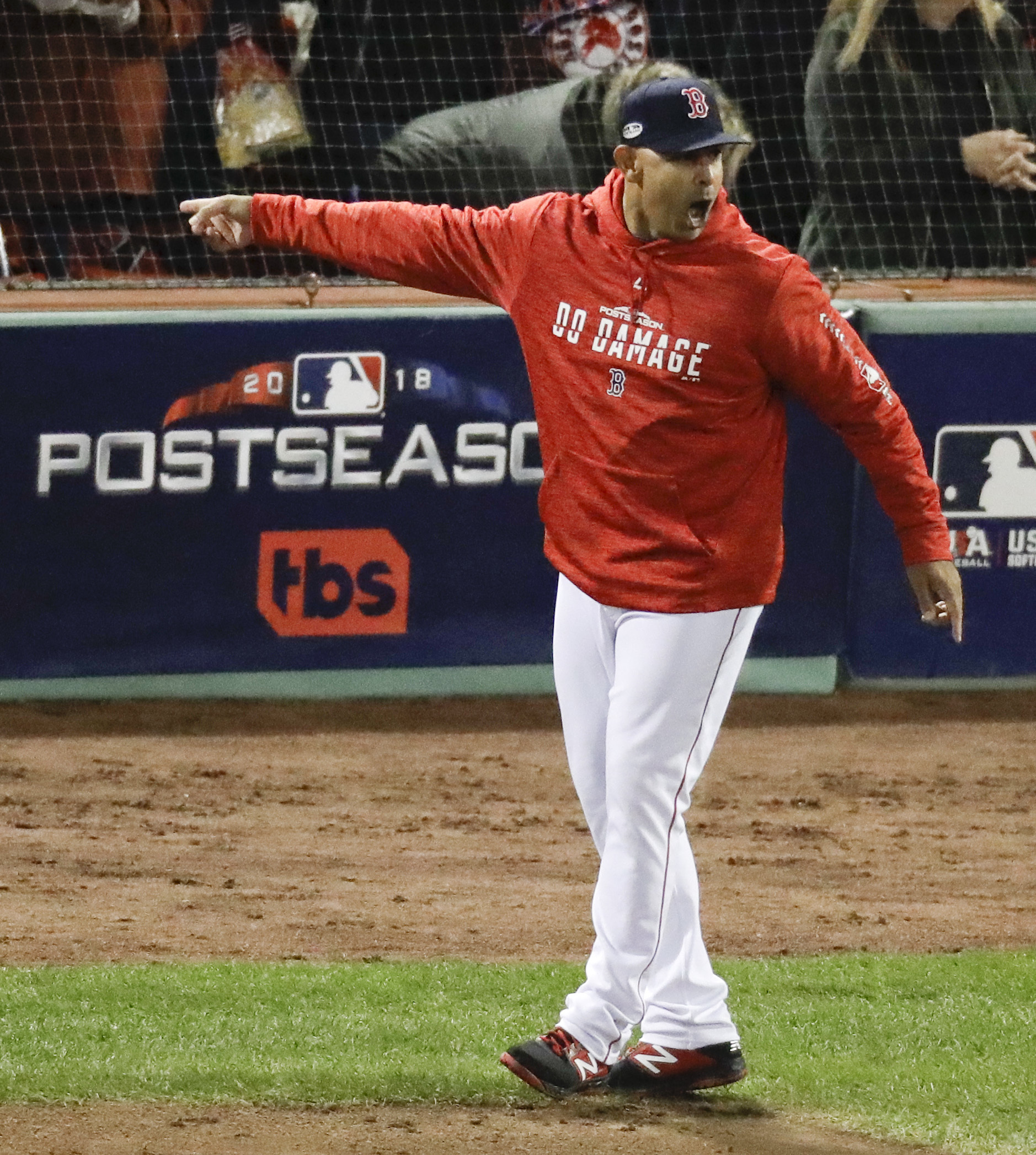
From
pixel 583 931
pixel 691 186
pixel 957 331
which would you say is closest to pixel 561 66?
pixel 957 331

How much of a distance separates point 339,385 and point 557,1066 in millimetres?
3896

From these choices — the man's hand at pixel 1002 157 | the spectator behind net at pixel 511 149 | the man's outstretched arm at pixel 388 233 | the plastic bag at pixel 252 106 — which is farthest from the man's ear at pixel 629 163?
the man's hand at pixel 1002 157

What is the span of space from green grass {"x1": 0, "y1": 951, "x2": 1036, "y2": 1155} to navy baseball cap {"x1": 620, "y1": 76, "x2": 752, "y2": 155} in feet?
5.95

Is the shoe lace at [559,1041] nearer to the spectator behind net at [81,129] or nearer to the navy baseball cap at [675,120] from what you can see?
the navy baseball cap at [675,120]

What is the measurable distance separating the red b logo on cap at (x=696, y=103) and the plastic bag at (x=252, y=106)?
167 inches

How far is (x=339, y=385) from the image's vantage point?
23.6 ft

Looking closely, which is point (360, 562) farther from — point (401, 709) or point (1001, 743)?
point (1001, 743)

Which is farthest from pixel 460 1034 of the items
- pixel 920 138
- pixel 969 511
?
pixel 920 138

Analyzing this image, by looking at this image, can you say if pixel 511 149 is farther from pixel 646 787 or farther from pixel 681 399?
pixel 646 787

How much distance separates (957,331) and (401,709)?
255 centimetres

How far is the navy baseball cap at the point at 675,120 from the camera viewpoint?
346 cm

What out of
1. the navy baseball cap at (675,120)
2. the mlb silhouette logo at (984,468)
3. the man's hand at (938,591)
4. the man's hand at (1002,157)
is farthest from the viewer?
the man's hand at (1002,157)

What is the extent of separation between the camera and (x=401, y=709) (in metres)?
7.37

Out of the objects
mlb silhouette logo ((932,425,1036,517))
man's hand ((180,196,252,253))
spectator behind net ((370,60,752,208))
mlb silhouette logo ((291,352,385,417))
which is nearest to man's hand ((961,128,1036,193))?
spectator behind net ((370,60,752,208))
